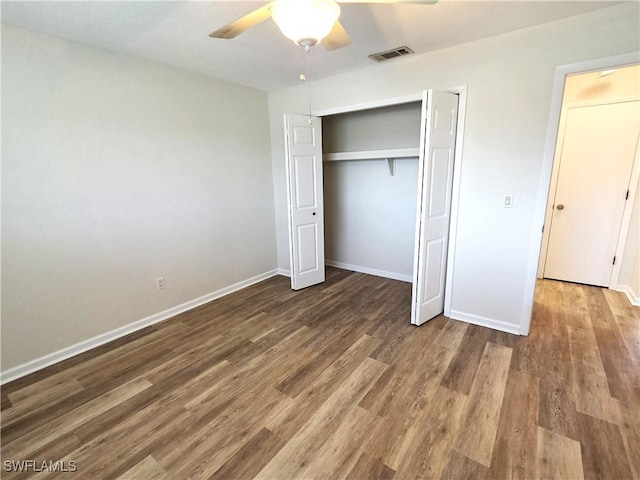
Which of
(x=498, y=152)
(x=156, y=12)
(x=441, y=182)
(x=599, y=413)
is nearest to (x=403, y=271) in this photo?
(x=441, y=182)

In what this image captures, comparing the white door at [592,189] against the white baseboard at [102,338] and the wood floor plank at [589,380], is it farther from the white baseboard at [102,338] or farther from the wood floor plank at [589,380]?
the white baseboard at [102,338]

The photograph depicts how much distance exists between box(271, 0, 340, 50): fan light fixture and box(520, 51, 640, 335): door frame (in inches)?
76.2

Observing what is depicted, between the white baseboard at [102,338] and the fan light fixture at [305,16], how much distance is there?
2.83 metres

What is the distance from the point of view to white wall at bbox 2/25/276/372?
7.06ft

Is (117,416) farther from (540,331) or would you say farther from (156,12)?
(540,331)

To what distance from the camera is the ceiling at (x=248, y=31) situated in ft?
6.29

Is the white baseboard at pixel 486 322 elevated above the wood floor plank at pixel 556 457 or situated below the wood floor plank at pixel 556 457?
above

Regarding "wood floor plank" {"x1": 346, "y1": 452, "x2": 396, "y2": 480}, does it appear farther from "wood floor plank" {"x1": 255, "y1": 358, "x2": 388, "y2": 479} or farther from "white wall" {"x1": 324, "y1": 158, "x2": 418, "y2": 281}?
"white wall" {"x1": 324, "y1": 158, "x2": 418, "y2": 281}

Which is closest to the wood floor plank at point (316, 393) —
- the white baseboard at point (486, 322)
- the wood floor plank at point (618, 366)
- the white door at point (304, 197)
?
the white baseboard at point (486, 322)

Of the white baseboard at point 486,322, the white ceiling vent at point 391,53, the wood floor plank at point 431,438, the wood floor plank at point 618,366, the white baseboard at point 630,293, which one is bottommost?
the wood floor plank at point 431,438

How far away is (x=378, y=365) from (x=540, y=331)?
160 cm

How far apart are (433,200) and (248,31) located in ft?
6.69

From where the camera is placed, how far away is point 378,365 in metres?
2.27

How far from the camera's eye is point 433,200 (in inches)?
106
